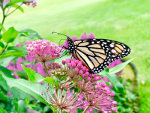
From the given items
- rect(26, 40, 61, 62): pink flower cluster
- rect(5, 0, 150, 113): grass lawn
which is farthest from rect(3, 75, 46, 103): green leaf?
rect(5, 0, 150, 113): grass lawn

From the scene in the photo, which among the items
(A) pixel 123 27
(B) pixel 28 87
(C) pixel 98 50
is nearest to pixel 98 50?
(C) pixel 98 50

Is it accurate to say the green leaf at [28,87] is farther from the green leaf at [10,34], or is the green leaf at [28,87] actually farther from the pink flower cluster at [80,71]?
the green leaf at [10,34]

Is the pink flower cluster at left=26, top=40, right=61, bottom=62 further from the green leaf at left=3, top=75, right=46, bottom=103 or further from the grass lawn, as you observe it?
the grass lawn

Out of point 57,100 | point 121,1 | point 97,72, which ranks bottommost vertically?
point 57,100

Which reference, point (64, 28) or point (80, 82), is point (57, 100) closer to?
point (80, 82)

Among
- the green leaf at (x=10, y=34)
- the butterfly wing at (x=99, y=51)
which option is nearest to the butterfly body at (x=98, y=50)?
the butterfly wing at (x=99, y=51)

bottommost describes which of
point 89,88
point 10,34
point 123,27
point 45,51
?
point 89,88

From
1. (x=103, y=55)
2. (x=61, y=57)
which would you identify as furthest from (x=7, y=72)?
(x=103, y=55)

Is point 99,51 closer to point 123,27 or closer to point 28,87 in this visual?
point 28,87

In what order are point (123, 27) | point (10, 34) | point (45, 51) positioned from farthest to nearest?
1. point (123, 27)
2. point (10, 34)
3. point (45, 51)
